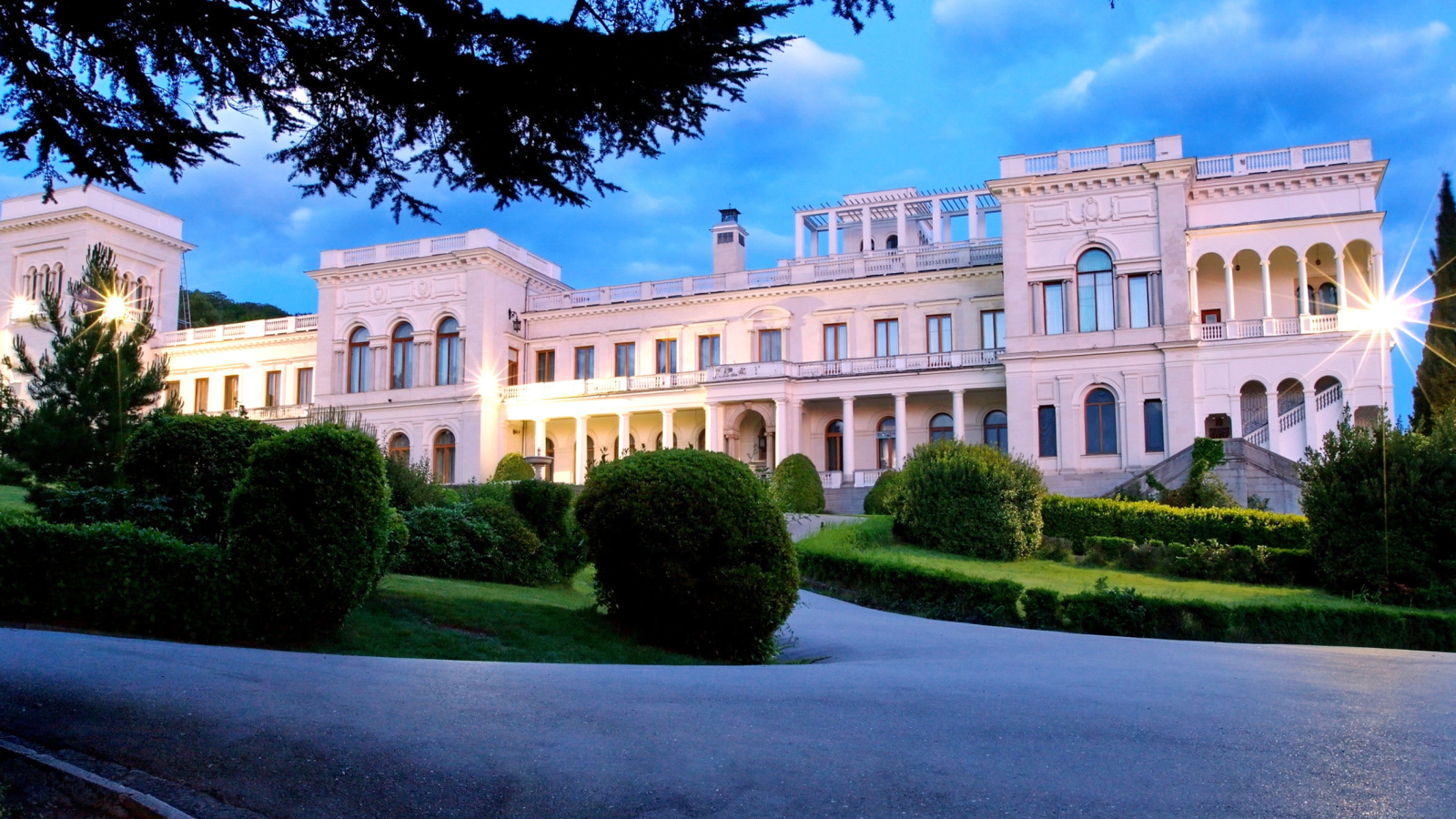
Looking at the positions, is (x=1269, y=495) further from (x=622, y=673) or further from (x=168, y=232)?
(x=168, y=232)

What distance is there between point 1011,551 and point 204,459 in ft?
60.6

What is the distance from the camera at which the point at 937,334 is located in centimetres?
4512

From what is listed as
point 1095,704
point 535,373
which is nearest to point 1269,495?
point 1095,704

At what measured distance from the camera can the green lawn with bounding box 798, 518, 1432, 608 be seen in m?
21.5

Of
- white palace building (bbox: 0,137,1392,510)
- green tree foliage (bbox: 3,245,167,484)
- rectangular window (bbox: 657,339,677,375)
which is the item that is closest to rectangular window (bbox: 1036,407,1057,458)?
white palace building (bbox: 0,137,1392,510)

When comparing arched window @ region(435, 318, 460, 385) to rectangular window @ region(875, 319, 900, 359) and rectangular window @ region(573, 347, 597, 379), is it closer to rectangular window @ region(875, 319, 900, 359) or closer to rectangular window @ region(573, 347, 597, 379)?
rectangular window @ region(573, 347, 597, 379)

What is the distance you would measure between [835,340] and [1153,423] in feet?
45.0

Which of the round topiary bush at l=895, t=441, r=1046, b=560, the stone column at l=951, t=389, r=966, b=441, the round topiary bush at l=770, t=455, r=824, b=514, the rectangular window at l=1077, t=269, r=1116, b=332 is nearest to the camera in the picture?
the round topiary bush at l=895, t=441, r=1046, b=560

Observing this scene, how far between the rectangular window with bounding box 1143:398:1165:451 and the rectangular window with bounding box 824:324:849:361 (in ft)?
42.0

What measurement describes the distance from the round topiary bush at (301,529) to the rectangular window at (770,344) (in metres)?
36.9

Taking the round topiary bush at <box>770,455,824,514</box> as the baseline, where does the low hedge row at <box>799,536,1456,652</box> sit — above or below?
below

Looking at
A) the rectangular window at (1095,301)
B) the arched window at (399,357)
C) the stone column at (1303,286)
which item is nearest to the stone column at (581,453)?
the arched window at (399,357)

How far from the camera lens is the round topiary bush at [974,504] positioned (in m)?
26.5

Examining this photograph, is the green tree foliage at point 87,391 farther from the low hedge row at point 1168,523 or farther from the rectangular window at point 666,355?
the rectangular window at point 666,355
